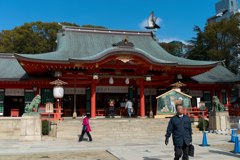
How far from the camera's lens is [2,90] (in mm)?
22328

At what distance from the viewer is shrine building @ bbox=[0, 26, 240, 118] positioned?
63.0 ft

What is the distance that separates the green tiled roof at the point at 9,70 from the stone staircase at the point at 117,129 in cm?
747

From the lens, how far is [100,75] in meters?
20.2

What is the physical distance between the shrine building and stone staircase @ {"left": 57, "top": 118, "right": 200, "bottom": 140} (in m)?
2.56

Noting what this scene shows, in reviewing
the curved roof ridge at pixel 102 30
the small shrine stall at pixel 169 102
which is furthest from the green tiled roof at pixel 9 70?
the small shrine stall at pixel 169 102

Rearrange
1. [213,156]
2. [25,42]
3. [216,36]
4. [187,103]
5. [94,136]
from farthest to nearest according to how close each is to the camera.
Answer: [25,42]
[216,36]
[187,103]
[94,136]
[213,156]

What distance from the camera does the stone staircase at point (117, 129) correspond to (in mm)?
15609

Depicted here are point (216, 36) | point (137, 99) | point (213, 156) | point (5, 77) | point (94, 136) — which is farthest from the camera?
point (216, 36)

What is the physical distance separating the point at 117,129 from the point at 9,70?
1252 centimetres

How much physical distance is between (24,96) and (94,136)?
9694 mm

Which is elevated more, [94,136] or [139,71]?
[139,71]

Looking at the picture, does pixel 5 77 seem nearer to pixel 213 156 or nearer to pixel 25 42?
pixel 213 156

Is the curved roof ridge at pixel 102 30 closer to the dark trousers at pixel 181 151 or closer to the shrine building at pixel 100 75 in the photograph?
the shrine building at pixel 100 75

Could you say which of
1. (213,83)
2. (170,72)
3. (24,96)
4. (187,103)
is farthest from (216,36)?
(24,96)
